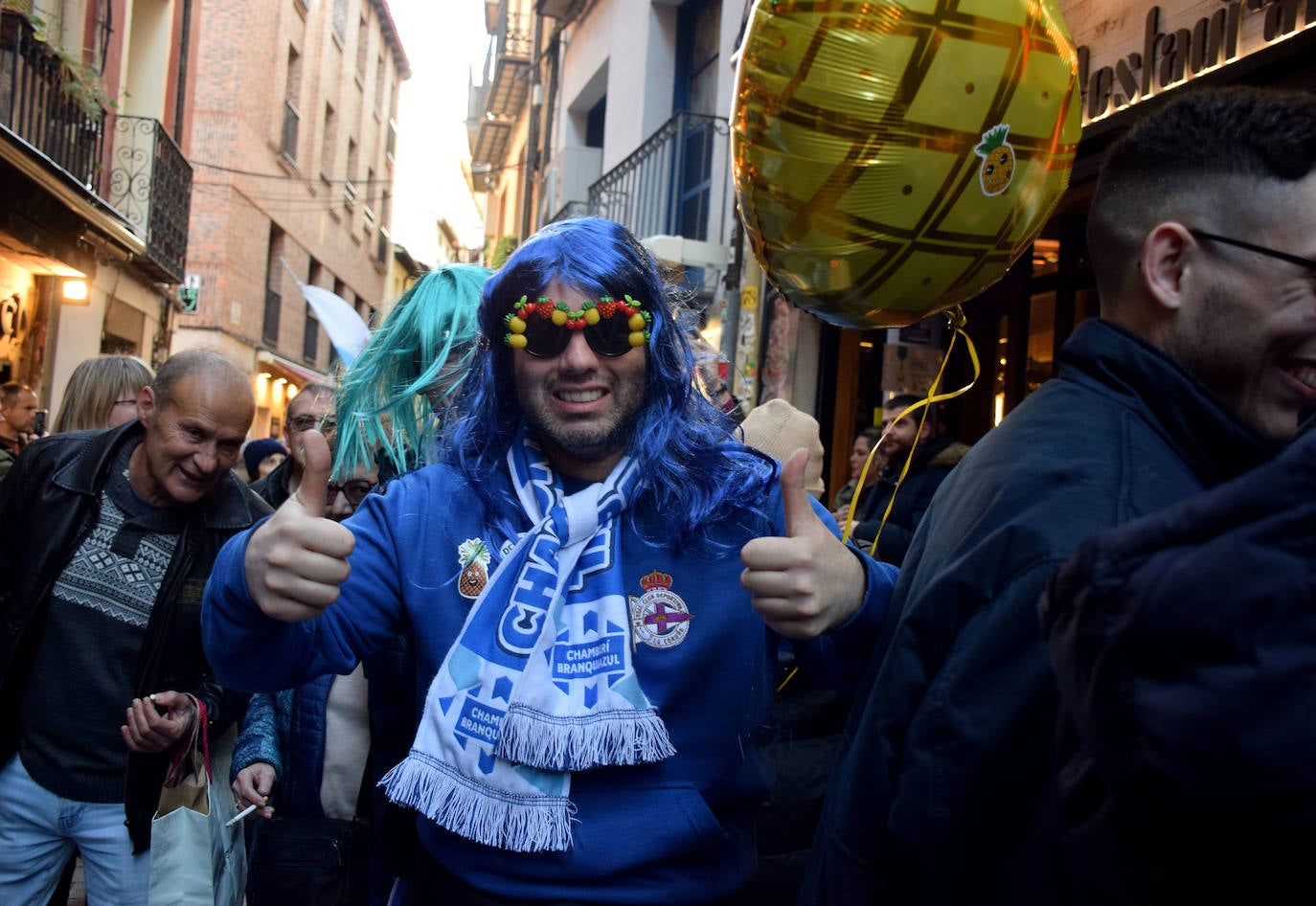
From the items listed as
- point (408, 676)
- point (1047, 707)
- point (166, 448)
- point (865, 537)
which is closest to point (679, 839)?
point (408, 676)

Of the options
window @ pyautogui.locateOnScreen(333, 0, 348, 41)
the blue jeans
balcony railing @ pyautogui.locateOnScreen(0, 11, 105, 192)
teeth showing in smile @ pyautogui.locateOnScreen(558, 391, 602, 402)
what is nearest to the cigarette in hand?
the blue jeans

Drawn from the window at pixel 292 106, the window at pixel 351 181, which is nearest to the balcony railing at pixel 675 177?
the window at pixel 292 106

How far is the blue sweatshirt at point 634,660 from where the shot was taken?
5.80 ft

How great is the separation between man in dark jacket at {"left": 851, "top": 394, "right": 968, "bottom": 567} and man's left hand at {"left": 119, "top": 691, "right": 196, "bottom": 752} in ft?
9.06

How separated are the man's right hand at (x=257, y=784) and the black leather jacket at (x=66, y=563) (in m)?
0.38

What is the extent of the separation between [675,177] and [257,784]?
8.66 metres

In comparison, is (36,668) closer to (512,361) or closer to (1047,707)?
(512,361)

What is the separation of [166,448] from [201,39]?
698 inches

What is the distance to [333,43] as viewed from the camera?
79.5 ft

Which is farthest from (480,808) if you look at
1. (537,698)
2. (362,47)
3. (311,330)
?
(362,47)

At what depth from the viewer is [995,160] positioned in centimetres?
189

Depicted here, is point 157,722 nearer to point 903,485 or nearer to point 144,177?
point 903,485

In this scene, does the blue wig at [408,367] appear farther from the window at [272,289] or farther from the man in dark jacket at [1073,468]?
the window at [272,289]

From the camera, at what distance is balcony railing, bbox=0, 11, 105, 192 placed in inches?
373
